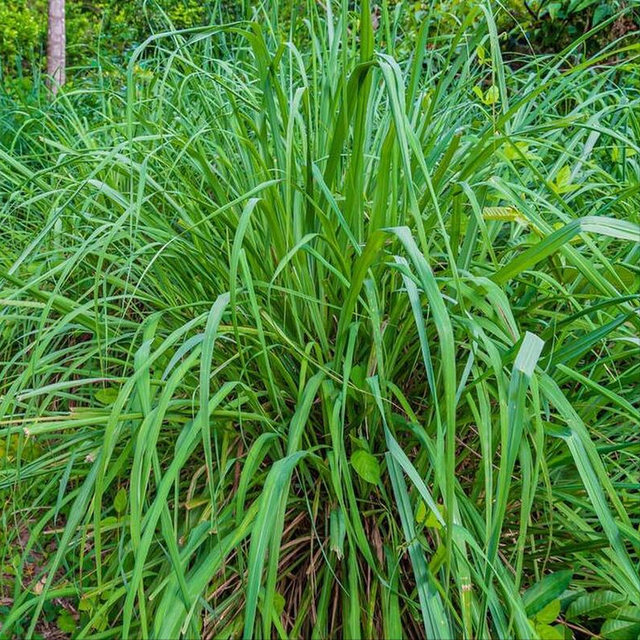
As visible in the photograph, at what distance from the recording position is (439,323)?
849mm

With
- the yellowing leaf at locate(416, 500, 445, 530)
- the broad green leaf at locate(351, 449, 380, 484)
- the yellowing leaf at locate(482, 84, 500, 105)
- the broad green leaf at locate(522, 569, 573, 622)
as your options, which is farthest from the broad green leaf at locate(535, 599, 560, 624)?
the yellowing leaf at locate(482, 84, 500, 105)

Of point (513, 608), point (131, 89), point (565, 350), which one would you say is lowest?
point (513, 608)

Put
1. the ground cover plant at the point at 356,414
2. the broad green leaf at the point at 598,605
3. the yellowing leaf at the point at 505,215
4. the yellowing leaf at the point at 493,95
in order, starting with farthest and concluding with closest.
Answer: the yellowing leaf at the point at 493,95 → the yellowing leaf at the point at 505,215 → the broad green leaf at the point at 598,605 → the ground cover plant at the point at 356,414

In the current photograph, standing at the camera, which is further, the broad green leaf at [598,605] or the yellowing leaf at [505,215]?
the yellowing leaf at [505,215]

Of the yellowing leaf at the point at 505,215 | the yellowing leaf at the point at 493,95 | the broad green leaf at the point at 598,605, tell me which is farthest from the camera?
the yellowing leaf at the point at 493,95

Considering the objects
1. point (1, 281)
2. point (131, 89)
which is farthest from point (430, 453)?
point (1, 281)

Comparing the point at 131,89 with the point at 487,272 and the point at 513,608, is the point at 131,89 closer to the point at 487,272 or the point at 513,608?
the point at 487,272

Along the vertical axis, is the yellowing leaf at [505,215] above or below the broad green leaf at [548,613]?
above

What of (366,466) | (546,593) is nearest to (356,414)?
(366,466)

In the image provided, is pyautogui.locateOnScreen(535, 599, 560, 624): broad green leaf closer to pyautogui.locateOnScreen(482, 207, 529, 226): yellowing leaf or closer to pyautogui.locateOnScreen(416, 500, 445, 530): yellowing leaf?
pyautogui.locateOnScreen(416, 500, 445, 530): yellowing leaf

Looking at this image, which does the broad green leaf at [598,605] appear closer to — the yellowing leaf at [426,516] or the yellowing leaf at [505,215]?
the yellowing leaf at [426,516]

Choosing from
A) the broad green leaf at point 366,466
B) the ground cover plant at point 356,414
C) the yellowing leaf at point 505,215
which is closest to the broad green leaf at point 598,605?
the ground cover plant at point 356,414

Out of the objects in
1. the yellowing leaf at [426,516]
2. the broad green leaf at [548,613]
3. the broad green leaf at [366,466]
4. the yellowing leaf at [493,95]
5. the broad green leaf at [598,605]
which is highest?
the yellowing leaf at [493,95]

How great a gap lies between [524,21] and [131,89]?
9.73ft
